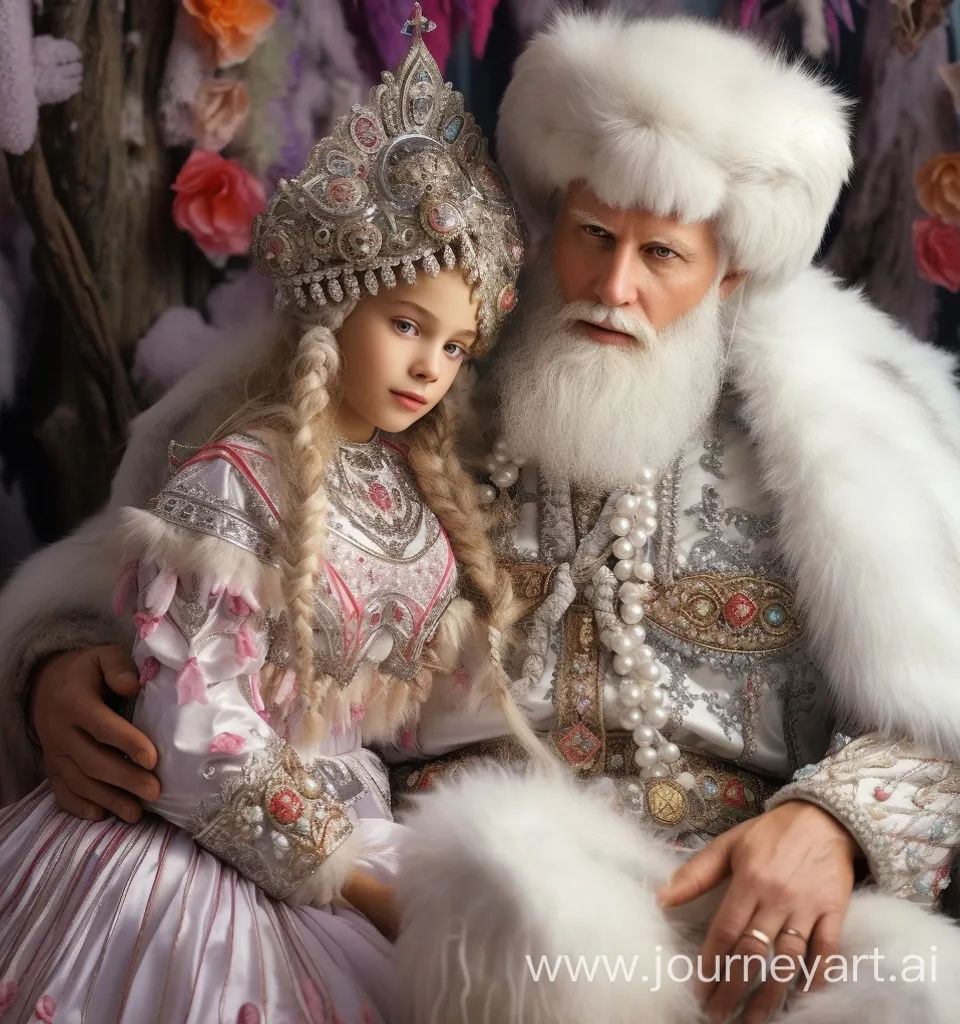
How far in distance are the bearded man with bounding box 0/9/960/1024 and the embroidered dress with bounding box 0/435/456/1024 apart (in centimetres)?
10

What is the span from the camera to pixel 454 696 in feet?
6.84

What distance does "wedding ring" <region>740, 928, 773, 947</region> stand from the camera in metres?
1.61

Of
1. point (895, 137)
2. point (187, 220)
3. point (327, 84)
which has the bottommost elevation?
point (187, 220)

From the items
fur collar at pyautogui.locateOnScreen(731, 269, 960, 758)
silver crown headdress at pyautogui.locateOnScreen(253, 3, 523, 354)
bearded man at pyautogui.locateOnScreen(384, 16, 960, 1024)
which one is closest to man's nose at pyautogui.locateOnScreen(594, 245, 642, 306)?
bearded man at pyautogui.locateOnScreen(384, 16, 960, 1024)

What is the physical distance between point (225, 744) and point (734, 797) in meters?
0.91

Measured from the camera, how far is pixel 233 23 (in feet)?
8.51

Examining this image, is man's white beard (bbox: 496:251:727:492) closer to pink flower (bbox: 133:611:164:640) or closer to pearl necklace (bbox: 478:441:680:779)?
pearl necklace (bbox: 478:441:680:779)

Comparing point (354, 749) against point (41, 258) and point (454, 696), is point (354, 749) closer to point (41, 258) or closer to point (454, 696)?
point (454, 696)

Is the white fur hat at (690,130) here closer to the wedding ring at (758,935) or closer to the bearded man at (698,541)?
the bearded man at (698,541)

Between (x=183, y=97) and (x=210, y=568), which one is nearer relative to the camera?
(x=210, y=568)

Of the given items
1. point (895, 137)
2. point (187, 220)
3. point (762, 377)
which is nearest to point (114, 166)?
point (187, 220)

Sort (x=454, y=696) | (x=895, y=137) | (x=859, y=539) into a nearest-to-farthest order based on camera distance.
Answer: (x=859, y=539) → (x=454, y=696) → (x=895, y=137)

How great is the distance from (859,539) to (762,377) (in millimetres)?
373

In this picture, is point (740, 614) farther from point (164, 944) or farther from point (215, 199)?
point (215, 199)
